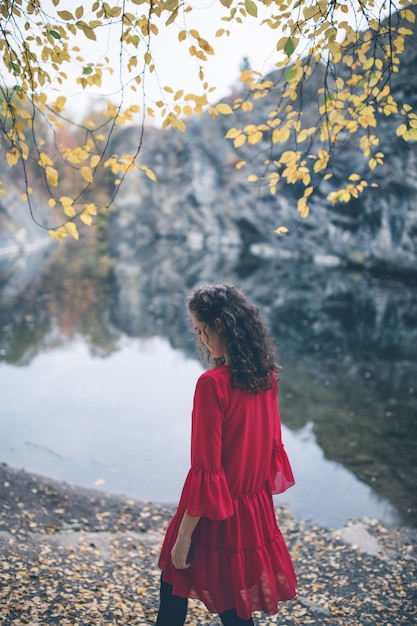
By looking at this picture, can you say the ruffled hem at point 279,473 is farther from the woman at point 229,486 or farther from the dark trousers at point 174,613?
the dark trousers at point 174,613

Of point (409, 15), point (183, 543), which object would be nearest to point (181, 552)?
point (183, 543)

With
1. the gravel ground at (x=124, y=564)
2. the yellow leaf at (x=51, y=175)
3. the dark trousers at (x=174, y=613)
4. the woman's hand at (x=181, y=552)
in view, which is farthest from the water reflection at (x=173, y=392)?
the yellow leaf at (x=51, y=175)

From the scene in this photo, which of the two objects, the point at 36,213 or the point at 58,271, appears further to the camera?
the point at 36,213

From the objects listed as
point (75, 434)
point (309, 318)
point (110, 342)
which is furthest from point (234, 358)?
point (309, 318)

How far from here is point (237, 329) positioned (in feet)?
8.60

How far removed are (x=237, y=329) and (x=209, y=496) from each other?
2.67 feet

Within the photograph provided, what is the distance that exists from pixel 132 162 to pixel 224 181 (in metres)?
58.6

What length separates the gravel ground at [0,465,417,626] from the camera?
3.98m

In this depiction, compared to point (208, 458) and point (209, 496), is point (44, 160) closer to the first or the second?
point (208, 458)

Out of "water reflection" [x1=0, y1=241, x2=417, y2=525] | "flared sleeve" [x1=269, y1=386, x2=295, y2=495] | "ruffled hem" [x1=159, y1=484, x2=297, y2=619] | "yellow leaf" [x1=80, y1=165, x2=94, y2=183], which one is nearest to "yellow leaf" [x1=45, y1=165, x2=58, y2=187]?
"yellow leaf" [x1=80, y1=165, x2=94, y2=183]

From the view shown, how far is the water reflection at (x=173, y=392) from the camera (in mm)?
7988

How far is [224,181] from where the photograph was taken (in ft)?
199

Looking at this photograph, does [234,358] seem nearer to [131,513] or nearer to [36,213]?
[131,513]

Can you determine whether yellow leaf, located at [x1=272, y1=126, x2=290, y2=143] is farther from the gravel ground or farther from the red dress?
the gravel ground
